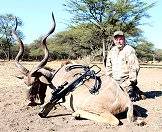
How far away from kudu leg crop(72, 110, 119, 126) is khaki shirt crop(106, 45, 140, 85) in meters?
1.96

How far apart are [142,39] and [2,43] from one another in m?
25.5

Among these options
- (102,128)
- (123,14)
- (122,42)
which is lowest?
(102,128)

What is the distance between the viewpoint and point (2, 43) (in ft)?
194

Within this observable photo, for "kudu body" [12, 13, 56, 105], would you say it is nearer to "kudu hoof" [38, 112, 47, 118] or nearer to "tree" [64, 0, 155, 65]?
"kudu hoof" [38, 112, 47, 118]

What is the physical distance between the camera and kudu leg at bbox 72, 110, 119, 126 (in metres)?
6.46

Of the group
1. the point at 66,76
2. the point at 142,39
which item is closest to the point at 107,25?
the point at 142,39

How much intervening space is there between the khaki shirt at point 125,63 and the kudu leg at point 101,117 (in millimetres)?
1955

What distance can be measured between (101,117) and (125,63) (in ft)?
7.59

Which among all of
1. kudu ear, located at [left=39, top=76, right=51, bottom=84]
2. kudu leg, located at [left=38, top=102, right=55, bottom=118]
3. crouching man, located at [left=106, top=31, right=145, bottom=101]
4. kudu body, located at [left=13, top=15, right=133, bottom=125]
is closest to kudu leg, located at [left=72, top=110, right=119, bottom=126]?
kudu body, located at [left=13, top=15, right=133, bottom=125]

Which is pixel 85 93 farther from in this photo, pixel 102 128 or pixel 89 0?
pixel 89 0

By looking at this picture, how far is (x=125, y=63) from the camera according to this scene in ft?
28.5

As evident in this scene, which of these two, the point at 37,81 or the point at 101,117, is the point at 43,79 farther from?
the point at 101,117

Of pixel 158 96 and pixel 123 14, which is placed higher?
pixel 123 14

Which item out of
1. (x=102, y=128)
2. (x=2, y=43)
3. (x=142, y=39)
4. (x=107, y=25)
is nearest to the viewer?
(x=102, y=128)
